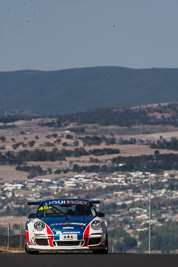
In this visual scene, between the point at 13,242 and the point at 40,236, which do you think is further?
the point at 13,242

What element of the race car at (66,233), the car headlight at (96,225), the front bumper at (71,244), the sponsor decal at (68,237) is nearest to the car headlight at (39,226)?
the race car at (66,233)

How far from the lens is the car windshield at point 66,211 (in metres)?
24.1

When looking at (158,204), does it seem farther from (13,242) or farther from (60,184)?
(13,242)

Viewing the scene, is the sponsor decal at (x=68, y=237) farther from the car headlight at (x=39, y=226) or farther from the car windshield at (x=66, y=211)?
the car windshield at (x=66, y=211)

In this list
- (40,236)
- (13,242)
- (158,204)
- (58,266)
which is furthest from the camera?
(158,204)

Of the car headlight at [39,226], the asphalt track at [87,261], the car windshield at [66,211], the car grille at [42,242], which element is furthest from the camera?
the car windshield at [66,211]

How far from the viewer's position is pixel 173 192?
180 m

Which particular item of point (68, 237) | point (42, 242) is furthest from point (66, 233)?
point (42, 242)

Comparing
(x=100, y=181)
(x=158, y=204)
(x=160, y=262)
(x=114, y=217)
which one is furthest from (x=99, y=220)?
(x=100, y=181)

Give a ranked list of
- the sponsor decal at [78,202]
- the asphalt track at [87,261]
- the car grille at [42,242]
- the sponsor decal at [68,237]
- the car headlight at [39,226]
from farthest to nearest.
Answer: the sponsor decal at [78,202], the car headlight at [39,226], the car grille at [42,242], the sponsor decal at [68,237], the asphalt track at [87,261]

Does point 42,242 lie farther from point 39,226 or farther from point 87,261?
point 87,261

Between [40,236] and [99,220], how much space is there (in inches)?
65.8

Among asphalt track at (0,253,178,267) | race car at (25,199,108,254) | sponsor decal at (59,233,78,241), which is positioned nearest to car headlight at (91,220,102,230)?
race car at (25,199,108,254)

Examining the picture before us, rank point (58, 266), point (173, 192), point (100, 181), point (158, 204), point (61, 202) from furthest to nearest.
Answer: point (100, 181), point (173, 192), point (158, 204), point (61, 202), point (58, 266)
